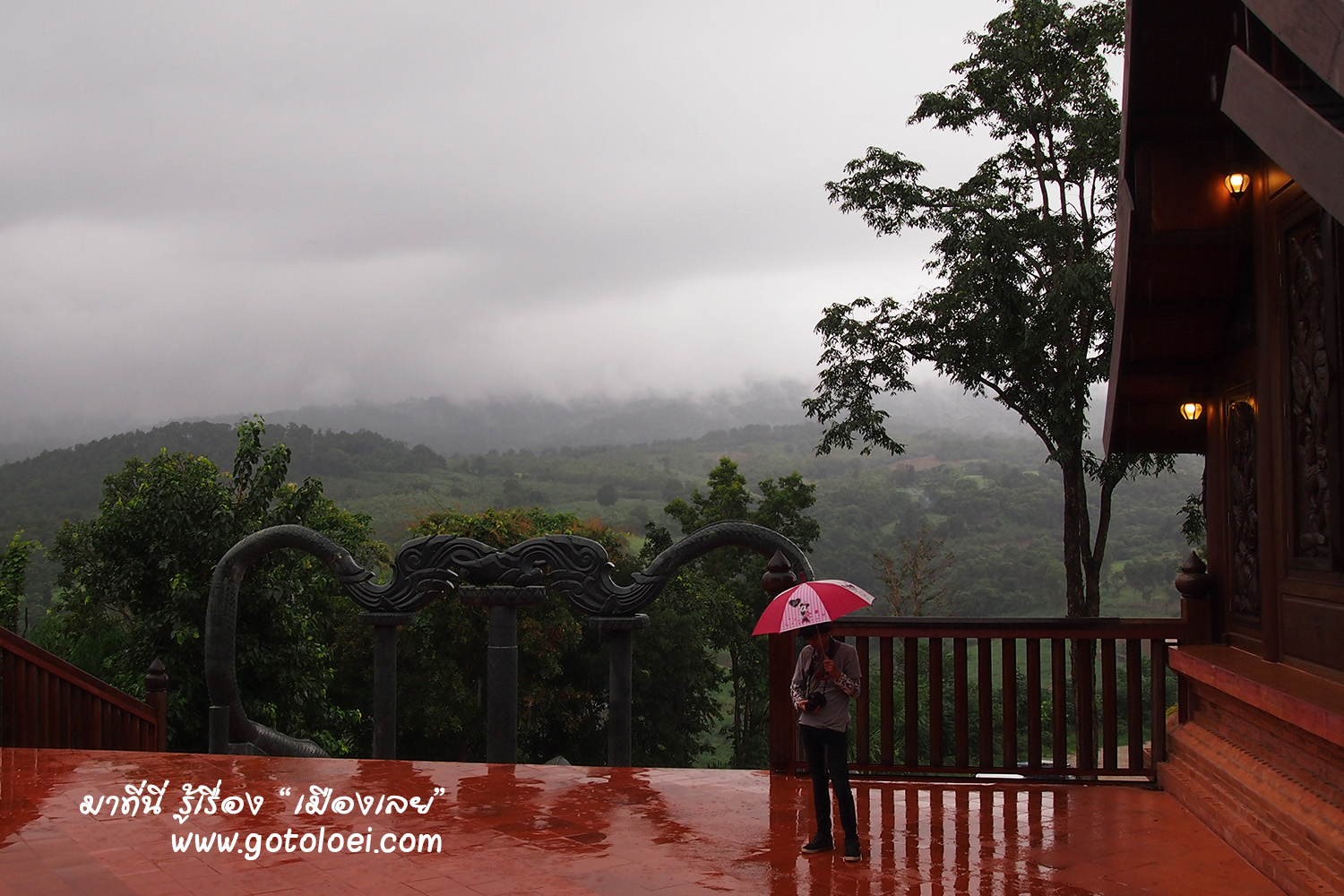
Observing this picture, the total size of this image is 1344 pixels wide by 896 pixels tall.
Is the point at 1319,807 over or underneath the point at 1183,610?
underneath

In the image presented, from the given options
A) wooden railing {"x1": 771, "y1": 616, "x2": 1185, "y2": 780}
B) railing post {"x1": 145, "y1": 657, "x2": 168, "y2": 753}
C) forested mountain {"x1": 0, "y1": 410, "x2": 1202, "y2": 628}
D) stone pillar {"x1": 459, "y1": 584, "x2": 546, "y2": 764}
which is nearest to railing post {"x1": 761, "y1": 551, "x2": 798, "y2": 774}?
wooden railing {"x1": 771, "y1": 616, "x2": 1185, "y2": 780}

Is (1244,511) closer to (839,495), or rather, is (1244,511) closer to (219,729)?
(219,729)

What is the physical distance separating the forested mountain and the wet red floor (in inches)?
642

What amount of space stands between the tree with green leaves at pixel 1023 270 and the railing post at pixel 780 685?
9.95 m

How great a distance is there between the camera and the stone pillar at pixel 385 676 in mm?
7445

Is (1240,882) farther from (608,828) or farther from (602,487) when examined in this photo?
(602,487)

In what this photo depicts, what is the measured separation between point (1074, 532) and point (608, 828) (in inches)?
508

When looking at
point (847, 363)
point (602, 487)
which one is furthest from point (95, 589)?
point (602, 487)

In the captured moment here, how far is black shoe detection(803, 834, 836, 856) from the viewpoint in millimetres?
4340

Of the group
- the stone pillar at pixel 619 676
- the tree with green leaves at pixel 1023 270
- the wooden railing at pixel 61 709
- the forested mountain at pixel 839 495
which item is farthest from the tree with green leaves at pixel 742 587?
the wooden railing at pixel 61 709

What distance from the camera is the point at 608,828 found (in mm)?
4742

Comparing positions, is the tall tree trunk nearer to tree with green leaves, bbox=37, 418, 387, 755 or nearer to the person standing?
tree with green leaves, bbox=37, 418, 387, 755

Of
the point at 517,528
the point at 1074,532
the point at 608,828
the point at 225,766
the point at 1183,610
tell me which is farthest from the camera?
the point at 517,528

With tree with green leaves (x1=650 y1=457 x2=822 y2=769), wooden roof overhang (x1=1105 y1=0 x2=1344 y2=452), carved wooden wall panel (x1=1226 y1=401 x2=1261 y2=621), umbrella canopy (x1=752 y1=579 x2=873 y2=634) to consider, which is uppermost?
wooden roof overhang (x1=1105 y1=0 x2=1344 y2=452)
